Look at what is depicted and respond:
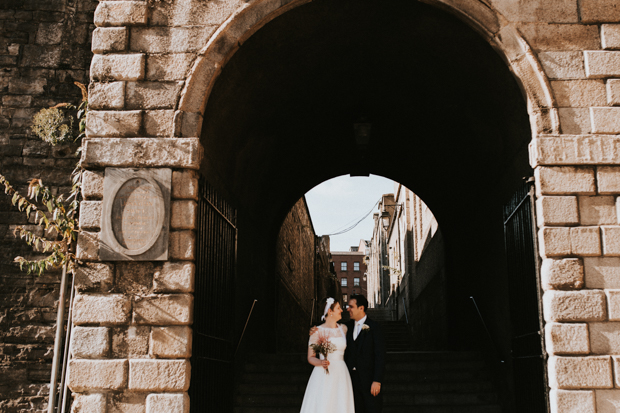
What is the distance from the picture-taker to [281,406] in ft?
25.3

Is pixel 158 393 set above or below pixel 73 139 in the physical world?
below

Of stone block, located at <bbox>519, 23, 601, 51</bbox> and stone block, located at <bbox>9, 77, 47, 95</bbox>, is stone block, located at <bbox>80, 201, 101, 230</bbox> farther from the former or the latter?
stone block, located at <bbox>519, 23, 601, 51</bbox>

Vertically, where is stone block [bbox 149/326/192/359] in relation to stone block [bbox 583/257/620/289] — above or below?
below

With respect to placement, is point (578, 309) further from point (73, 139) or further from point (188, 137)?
point (73, 139)

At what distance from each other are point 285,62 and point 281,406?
4306mm

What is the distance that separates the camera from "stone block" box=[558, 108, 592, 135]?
5285 mm

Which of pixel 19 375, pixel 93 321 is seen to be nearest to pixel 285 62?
pixel 93 321

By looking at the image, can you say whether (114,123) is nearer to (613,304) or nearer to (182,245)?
(182,245)

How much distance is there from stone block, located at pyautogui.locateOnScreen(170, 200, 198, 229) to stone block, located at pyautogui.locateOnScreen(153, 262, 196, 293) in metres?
0.34

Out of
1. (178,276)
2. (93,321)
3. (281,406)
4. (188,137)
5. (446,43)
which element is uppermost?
(446,43)

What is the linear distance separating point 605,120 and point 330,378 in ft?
11.1

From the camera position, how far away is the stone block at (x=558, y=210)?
5.12 meters

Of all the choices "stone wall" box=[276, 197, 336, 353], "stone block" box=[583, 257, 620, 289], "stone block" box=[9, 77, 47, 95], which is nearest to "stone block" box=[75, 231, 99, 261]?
"stone block" box=[9, 77, 47, 95]

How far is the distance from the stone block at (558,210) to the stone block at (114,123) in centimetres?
368
